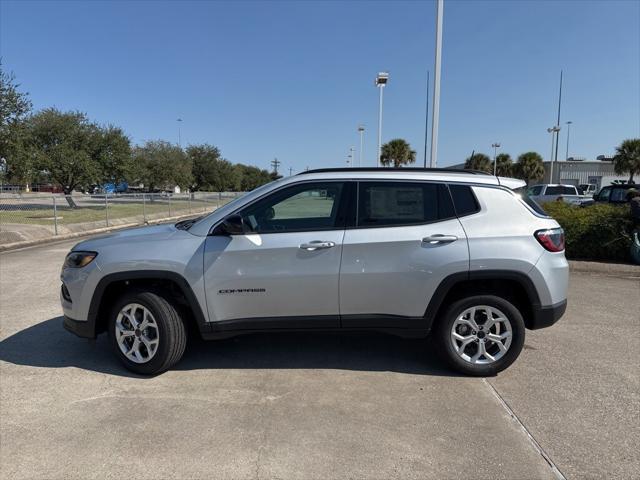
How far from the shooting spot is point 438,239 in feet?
12.3

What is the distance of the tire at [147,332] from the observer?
385 cm

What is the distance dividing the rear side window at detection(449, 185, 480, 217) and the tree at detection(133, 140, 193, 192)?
34.8 metres

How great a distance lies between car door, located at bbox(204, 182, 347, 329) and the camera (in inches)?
148

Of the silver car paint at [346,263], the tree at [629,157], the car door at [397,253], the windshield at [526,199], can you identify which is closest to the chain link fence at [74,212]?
the silver car paint at [346,263]

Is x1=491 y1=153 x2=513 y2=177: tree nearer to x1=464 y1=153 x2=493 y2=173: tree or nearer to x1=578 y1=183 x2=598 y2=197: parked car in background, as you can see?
x1=464 y1=153 x2=493 y2=173: tree

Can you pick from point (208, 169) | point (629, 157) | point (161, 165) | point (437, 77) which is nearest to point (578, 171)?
point (629, 157)

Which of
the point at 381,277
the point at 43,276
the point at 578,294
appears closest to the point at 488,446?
the point at 381,277

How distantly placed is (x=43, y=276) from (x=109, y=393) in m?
5.73

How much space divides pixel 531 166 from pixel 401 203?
5534cm

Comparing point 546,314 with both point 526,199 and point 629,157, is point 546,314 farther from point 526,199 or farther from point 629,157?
point 629,157

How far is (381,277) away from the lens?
378cm

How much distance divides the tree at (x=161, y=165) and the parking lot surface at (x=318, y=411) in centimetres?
3377

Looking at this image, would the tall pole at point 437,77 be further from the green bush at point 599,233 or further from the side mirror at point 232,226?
the side mirror at point 232,226

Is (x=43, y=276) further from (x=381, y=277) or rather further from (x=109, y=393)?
(x=381, y=277)
